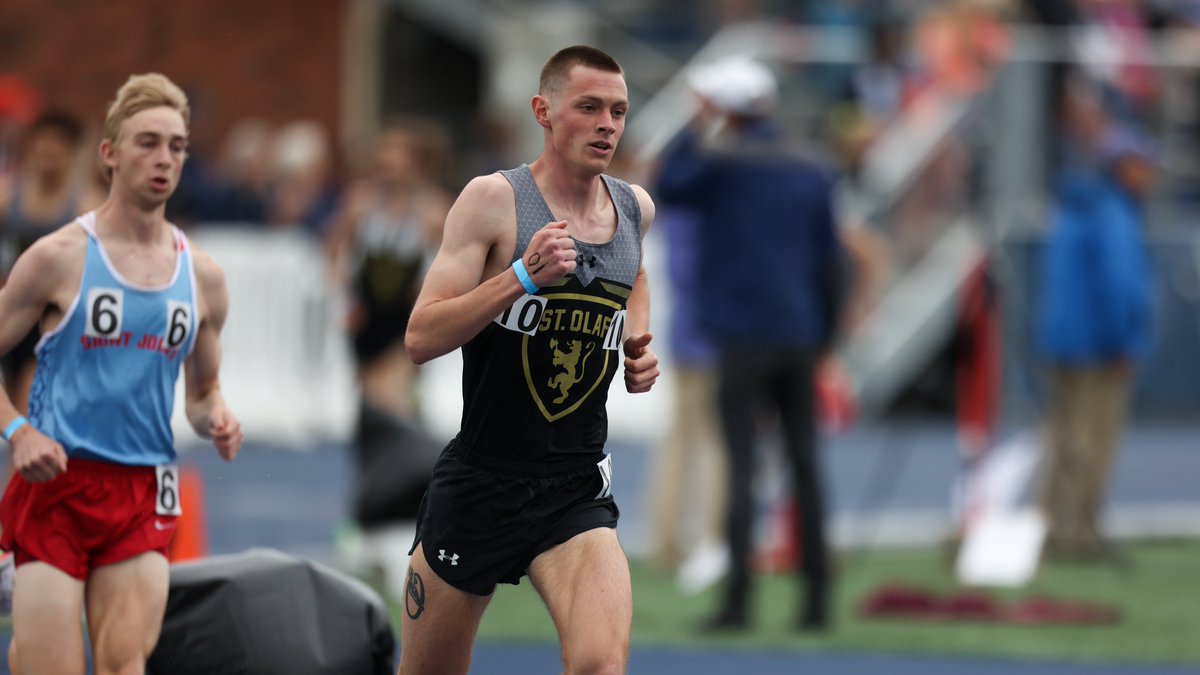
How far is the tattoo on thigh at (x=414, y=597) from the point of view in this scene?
645 cm

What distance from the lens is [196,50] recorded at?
92.9ft

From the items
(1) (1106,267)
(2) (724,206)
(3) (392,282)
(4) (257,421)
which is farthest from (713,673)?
(4) (257,421)

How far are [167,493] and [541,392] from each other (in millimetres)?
1350

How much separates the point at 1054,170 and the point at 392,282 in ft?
33.1

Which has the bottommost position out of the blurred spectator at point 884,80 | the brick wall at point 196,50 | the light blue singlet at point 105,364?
the light blue singlet at point 105,364

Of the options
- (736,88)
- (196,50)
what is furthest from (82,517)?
(196,50)

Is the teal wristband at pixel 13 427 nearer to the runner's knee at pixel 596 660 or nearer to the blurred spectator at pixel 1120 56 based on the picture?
the runner's knee at pixel 596 660

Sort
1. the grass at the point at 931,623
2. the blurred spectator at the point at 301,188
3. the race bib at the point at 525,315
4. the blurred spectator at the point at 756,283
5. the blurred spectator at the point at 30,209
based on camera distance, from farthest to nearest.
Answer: the blurred spectator at the point at 301,188, the blurred spectator at the point at 756,283, the grass at the point at 931,623, the blurred spectator at the point at 30,209, the race bib at the point at 525,315

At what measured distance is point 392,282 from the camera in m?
12.6

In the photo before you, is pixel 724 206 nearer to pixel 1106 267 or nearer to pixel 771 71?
pixel 1106 267

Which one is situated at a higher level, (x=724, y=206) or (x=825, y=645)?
(x=724, y=206)

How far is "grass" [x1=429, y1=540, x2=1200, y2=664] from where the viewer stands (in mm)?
10648

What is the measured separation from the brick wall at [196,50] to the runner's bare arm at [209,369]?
20.9 meters

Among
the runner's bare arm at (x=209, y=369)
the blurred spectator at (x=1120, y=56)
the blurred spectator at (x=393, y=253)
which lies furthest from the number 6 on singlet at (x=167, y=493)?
the blurred spectator at (x=1120, y=56)
